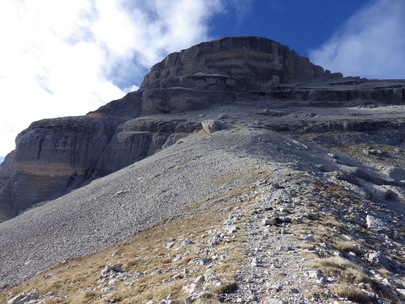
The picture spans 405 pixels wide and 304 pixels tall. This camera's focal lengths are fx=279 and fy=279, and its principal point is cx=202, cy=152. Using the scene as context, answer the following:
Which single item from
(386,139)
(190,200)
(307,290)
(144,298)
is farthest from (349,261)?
(386,139)

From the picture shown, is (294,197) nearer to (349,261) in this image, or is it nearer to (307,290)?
(349,261)

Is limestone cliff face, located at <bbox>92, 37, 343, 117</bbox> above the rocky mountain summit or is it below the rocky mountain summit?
above

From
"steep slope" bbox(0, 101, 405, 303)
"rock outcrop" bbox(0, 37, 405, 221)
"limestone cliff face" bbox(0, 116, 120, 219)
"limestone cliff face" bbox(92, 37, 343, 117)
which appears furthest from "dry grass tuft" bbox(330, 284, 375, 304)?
"limestone cliff face" bbox(92, 37, 343, 117)

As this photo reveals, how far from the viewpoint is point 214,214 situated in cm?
1511

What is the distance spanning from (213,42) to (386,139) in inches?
2586

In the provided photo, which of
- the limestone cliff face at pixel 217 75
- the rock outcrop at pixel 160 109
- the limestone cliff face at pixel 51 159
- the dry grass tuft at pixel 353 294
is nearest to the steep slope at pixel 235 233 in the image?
the dry grass tuft at pixel 353 294

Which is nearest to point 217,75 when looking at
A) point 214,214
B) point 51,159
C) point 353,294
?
point 51,159

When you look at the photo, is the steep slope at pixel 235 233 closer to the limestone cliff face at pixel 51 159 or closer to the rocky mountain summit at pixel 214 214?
the rocky mountain summit at pixel 214 214

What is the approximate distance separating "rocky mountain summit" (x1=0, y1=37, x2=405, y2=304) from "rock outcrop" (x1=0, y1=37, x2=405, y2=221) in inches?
18.6

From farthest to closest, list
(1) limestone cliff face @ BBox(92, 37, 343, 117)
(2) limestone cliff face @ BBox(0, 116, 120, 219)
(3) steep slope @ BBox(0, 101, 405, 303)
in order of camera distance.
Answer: (1) limestone cliff face @ BBox(92, 37, 343, 117)
(2) limestone cliff face @ BBox(0, 116, 120, 219)
(3) steep slope @ BBox(0, 101, 405, 303)

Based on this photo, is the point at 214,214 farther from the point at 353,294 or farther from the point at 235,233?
the point at 353,294

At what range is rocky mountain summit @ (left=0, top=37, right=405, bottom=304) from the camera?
22.8ft

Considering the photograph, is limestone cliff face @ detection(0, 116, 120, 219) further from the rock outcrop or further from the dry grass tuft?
the dry grass tuft

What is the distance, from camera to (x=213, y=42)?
9675cm
